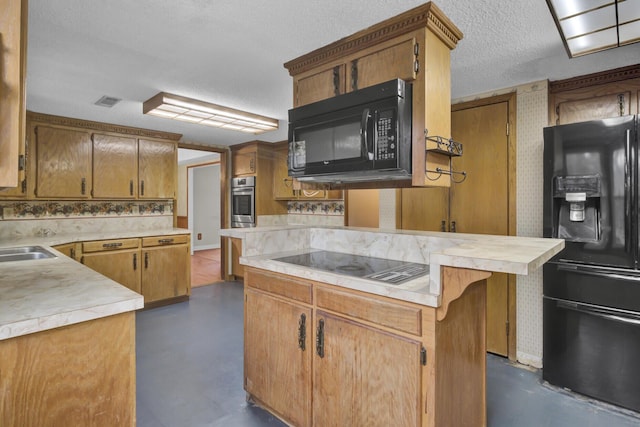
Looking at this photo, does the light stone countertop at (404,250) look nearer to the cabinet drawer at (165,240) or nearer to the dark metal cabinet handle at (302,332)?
the dark metal cabinet handle at (302,332)

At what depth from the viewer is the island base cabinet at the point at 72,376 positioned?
1085mm

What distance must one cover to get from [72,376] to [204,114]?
2.77 metres

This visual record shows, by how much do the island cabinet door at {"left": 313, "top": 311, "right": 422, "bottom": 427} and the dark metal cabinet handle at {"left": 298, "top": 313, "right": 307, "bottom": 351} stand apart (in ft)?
0.29

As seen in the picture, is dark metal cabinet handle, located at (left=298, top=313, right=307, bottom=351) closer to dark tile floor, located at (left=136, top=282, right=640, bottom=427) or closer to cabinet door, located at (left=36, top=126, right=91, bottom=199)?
dark tile floor, located at (left=136, top=282, right=640, bottom=427)

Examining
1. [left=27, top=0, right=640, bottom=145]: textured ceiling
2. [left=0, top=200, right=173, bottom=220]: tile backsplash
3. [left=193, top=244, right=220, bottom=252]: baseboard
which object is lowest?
[left=193, top=244, right=220, bottom=252]: baseboard

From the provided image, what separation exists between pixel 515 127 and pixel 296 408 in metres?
2.72

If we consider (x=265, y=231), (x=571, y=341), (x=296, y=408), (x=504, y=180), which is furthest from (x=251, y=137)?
(x=571, y=341)

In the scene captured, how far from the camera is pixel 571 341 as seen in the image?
2.35 m

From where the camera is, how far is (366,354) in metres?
1.57

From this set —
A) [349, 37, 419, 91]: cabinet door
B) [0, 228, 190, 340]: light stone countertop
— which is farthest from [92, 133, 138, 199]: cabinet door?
[349, 37, 419, 91]: cabinet door

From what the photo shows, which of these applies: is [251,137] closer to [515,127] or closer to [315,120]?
[315,120]

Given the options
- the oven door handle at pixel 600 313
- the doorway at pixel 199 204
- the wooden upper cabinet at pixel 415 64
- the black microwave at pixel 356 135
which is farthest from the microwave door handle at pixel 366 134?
the doorway at pixel 199 204

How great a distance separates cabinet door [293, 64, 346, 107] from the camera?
2.12 m

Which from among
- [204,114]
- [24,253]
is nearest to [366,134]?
[204,114]
